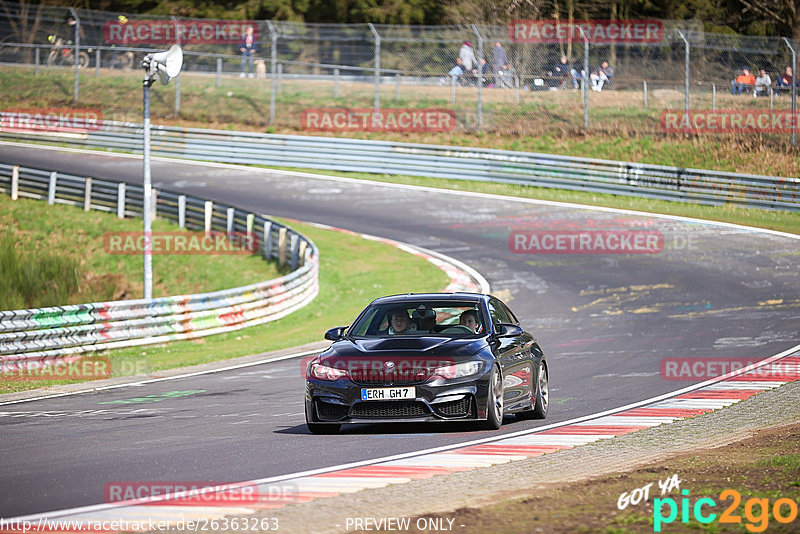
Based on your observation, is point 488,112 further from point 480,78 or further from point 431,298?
point 431,298

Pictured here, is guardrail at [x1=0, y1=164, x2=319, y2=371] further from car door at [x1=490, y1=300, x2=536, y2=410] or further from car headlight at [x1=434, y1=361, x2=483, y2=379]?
car headlight at [x1=434, y1=361, x2=483, y2=379]

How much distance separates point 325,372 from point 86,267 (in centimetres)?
2032

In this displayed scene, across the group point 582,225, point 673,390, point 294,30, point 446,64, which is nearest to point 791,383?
point 673,390

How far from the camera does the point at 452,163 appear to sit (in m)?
37.5

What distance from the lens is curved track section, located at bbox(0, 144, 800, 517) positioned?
30.5 feet

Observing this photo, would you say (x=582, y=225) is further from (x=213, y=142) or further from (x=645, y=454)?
(x=645, y=454)

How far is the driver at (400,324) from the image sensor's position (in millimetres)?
11257

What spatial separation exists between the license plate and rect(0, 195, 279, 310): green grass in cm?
1679

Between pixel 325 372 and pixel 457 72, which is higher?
pixel 457 72

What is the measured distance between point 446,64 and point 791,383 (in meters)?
26.0

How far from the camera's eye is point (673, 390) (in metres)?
13.7

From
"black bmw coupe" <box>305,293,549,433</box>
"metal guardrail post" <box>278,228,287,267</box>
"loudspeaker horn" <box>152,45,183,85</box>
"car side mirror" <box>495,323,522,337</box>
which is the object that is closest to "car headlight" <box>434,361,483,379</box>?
"black bmw coupe" <box>305,293,549,433</box>

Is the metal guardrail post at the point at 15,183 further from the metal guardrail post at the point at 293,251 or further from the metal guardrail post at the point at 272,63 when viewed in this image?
the metal guardrail post at the point at 293,251

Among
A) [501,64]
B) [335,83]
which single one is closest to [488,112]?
[501,64]
